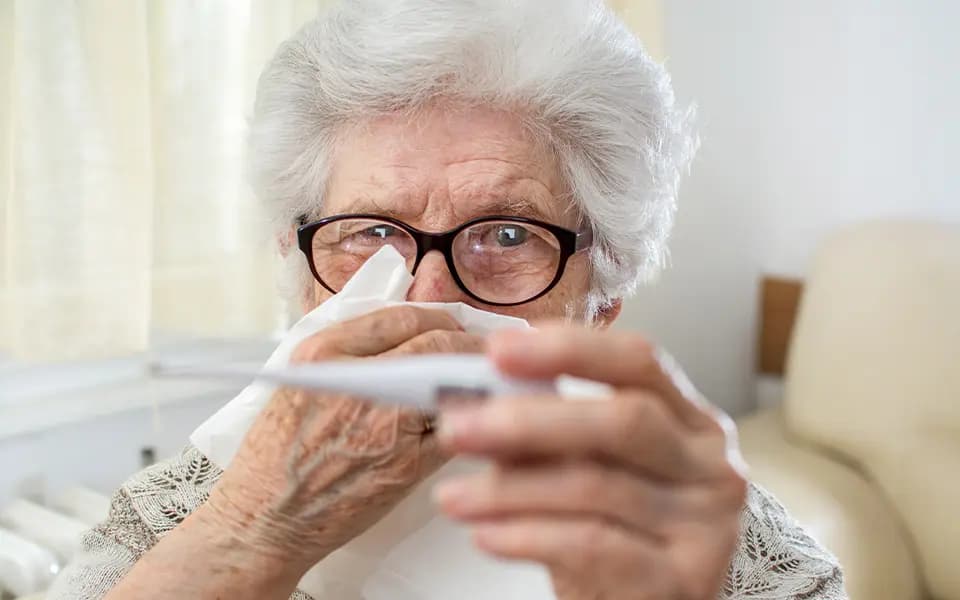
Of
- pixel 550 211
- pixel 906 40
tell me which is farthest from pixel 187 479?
pixel 906 40

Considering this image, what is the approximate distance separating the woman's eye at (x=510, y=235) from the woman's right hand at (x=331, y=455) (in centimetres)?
28

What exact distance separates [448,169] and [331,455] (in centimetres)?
40

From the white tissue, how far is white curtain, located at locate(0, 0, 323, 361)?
43cm

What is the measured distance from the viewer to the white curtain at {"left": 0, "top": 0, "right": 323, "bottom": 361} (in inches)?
45.1

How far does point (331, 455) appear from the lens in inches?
26.0

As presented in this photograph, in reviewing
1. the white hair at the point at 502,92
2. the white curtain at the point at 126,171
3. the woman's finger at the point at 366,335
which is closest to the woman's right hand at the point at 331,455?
the woman's finger at the point at 366,335

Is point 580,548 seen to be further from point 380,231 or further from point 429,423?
point 380,231

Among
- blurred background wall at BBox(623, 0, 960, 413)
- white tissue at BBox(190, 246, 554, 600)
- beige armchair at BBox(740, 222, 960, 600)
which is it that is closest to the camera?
white tissue at BBox(190, 246, 554, 600)

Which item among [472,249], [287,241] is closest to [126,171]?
[287,241]

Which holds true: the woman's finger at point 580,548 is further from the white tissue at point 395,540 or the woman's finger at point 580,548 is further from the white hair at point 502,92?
the white hair at point 502,92

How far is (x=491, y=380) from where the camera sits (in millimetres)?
429

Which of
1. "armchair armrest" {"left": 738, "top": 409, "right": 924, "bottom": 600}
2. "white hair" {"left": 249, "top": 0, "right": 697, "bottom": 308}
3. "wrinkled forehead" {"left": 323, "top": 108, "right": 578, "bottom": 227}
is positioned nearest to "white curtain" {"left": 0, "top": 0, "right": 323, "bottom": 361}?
"white hair" {"left": 249, "top": 0, "right": 697, "bottom": 308}

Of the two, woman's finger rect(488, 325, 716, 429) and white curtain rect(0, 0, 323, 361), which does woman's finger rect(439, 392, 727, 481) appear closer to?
woman's finger rect(488, 325, 716, 429)

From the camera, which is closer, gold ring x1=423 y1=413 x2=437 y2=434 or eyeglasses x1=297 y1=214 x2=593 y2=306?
gold ring x1=423 y1=413 x2=437 y2=434
